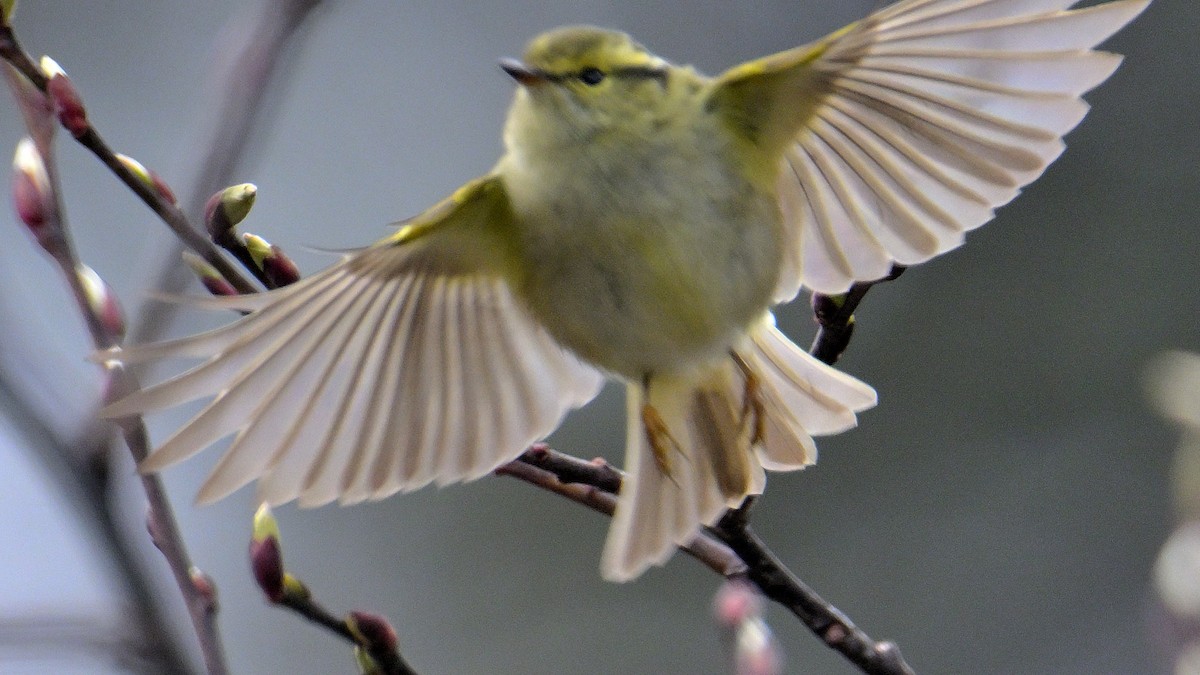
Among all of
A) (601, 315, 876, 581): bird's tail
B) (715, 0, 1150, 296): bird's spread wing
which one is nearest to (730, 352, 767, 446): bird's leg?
(601, 315, 876, 581): bird's tail

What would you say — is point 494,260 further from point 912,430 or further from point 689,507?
point 912,430

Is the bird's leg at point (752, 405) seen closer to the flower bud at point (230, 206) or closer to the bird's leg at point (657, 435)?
the bird's leg at point (657, 435)

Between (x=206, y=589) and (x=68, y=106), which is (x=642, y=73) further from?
(x=206, y=589)

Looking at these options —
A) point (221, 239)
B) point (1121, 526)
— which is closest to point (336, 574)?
point (1121, 526)

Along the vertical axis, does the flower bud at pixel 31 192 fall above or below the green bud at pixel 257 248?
above

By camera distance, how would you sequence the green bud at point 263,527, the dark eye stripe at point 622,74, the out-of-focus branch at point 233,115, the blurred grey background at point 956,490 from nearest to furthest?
the out-of-focus branch at point 233,115 → the green bud at point 263,527 → the dark eye stripe at point 622,74 → the blurred grey background at point 956,490

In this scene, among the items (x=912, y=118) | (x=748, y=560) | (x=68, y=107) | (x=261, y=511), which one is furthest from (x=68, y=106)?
(x=912, y=118)

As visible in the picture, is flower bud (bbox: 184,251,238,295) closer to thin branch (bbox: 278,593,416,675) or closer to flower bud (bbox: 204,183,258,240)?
flower bud (bbox: 204,183,258,240)

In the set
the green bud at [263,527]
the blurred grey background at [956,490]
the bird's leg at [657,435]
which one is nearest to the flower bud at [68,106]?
the green bud at [263,527]
